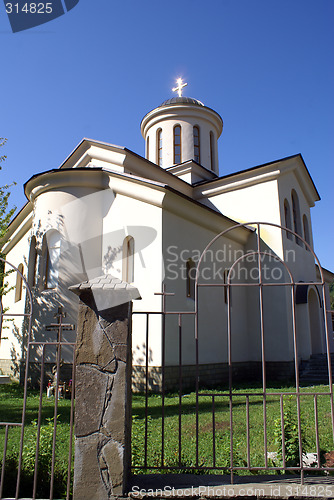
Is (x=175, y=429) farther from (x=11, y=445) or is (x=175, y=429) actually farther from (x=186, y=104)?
(x=186, y=104)

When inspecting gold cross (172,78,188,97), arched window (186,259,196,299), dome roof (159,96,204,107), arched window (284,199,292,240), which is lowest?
arched window (186,259,196,299)

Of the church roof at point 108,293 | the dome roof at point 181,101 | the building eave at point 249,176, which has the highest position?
the dome roof at point 181,101

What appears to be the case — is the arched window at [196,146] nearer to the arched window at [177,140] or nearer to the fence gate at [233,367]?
the arched window at [177,140]

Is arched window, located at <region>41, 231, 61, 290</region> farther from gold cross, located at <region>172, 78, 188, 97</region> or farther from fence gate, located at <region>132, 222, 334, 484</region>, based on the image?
gold cross, located at <region>172, 78, 188, 97</region>

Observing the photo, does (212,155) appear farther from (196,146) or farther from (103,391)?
(103,391)

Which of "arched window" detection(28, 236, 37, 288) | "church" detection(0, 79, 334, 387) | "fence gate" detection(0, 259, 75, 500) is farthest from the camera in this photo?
"arched window" detection(28, 236, 37, 288)

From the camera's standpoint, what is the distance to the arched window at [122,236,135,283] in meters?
10.2

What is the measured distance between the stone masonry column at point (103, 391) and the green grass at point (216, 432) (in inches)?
14.1

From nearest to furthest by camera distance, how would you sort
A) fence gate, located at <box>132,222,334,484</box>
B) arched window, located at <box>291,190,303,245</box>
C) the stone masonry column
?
the stone masonry column
fence gate, located at <box>132,222,334,484</box>
arched window, located at <box>291,190,303,245</box>

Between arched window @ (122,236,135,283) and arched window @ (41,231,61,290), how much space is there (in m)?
2.00

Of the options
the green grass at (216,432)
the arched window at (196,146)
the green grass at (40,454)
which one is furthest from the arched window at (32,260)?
the arched window at (196,146)

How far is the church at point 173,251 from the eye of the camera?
9844 mm

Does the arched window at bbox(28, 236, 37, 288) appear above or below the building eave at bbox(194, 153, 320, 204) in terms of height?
below

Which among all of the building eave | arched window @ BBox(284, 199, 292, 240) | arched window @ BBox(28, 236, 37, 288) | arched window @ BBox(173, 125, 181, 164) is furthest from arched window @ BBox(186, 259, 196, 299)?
arched window @ BBox(173, 125, 181, 164)
